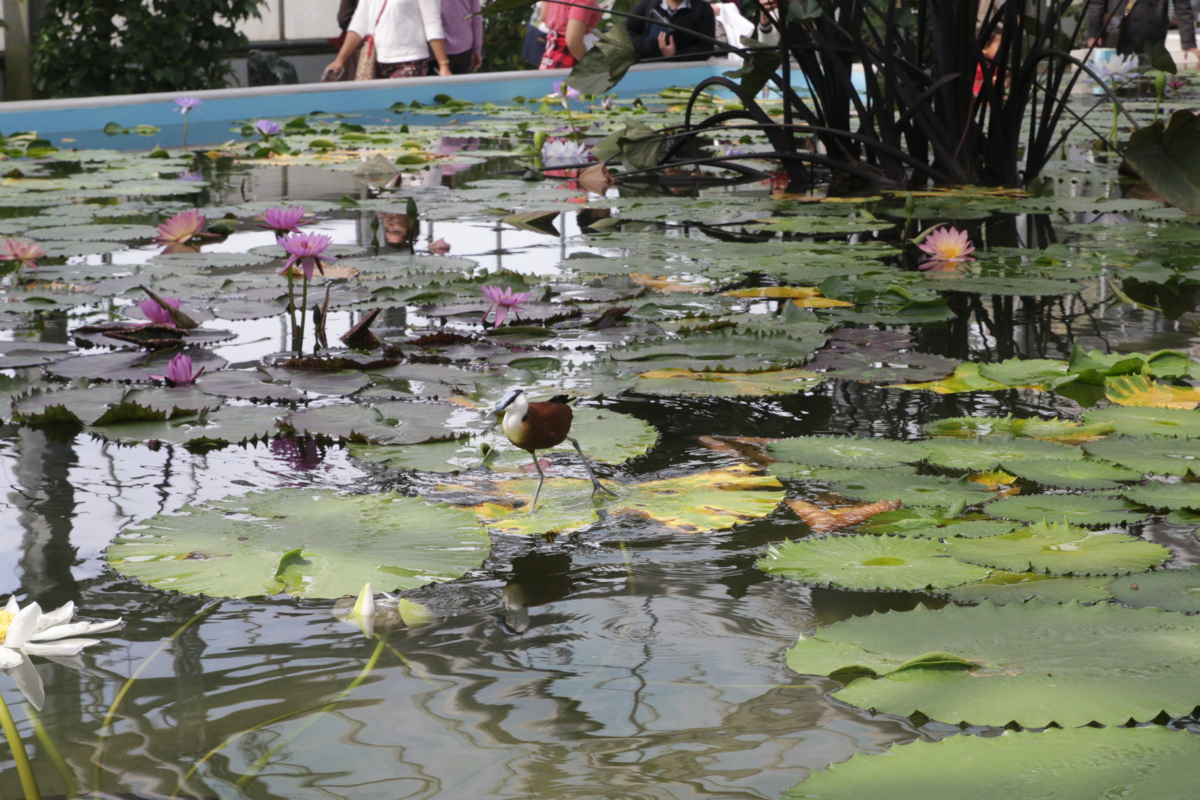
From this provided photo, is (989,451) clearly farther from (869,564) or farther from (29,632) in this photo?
(29,632)

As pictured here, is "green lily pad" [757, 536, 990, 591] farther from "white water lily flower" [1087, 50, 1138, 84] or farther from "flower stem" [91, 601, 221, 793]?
"white water lily flower" [1087, 50, 1138, 84]

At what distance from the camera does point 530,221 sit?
268cm

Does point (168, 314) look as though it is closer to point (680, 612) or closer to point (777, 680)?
point (680, 612)

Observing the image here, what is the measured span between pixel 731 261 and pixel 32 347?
123 cm

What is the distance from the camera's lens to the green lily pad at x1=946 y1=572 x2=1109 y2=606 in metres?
0.79

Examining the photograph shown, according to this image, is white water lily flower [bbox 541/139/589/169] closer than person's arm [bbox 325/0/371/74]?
Yes

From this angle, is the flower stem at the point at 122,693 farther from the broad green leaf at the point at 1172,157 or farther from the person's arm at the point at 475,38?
the person's arm at the point at 475,38

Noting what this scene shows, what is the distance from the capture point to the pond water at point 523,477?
637mm

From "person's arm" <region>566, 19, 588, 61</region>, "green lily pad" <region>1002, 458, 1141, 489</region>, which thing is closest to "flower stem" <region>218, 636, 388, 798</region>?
"green lily pad" <region>1002, 458, 1141, 489</region>

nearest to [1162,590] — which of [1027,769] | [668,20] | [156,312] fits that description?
[1027,769]

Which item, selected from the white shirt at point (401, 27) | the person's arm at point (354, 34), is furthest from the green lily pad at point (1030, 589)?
the person's arm at point (354, 34)

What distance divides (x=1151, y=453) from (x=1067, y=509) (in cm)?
19

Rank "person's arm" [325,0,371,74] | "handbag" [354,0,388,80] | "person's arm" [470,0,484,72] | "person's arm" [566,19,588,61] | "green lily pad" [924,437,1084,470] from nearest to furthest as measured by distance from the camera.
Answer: "green lily pad" [924,437,1084,470], "person's arm" [566,19,588,61], "person's arm" [325,0,371,74], "handbag" [354,0,388,80], "person's arm" [470,0,484,72]

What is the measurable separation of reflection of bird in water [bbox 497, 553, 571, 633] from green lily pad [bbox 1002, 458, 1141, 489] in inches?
17.5
